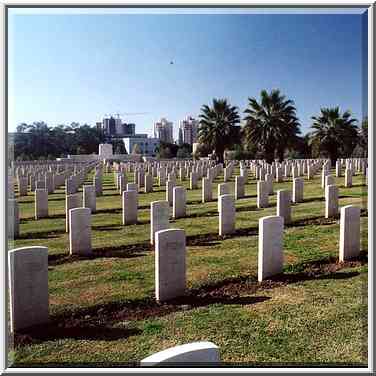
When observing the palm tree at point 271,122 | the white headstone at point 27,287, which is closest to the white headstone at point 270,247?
the white headstone at point 27,287

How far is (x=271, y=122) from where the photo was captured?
39344 mm

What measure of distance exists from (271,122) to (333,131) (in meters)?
5.64

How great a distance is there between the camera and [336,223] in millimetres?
12141

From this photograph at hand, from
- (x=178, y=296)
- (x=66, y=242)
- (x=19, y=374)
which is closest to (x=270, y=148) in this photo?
(x=66, y=242)

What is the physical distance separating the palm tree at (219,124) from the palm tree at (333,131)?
26.6 feet

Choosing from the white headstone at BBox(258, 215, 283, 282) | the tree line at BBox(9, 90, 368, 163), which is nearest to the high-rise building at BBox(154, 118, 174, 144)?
the tree line at BBox(9, 90, 368, 163)

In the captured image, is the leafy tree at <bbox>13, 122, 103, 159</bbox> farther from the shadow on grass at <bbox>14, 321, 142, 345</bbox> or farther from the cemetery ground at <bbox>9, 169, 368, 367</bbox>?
the shadow on grass at <bbox>14, 321, 142, 345</bbox>

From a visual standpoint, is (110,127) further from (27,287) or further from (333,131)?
(27,287)

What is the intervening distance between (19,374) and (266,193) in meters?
12.6

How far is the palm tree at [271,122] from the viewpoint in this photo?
129 ft

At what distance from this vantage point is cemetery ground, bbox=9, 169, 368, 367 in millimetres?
4961

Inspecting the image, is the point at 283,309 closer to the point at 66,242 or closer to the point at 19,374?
the point at 19,374

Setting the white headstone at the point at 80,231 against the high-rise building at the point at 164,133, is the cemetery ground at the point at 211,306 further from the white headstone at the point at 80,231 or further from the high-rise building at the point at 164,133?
the high-rise building at the point at 164,133

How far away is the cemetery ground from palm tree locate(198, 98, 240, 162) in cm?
3371
